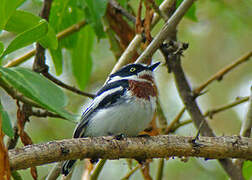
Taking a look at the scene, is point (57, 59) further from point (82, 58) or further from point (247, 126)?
point (247, 126)

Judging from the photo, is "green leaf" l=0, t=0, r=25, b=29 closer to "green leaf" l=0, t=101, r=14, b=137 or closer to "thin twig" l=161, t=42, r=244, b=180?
"green leaf" l=0, t=101, r=14, b=137

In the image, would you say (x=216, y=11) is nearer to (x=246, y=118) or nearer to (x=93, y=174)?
(x=246, y=118)

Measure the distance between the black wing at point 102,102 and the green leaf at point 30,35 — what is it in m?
1.21

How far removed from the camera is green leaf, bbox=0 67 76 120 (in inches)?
91.2

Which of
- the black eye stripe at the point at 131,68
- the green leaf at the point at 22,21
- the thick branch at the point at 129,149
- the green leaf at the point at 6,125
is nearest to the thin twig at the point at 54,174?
the green leaf at the point at 6,125

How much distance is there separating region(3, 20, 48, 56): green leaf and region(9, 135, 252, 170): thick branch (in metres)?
0.62

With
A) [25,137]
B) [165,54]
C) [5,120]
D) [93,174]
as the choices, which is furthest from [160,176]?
[5,120]

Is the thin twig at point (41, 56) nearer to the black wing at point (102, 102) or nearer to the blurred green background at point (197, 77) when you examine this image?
the black wing at point (102, 102)

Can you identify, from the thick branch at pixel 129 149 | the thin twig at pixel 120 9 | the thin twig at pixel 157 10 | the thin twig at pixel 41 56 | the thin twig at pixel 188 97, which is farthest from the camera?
the thin twig at pixel 188 97

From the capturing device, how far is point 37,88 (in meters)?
2.35

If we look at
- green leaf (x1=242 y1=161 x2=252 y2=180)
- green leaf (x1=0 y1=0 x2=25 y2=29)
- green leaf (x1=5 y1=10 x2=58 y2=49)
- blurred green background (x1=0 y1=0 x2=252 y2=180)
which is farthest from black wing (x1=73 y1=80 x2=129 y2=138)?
blurred green background (x1=0 y1=0 x2=252 y2=180)

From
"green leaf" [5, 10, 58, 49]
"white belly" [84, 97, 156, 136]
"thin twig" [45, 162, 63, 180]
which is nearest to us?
"green leaf" [5, 10, 58, 49]

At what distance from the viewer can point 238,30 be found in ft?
19.3

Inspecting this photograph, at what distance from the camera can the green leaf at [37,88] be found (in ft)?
7.60
